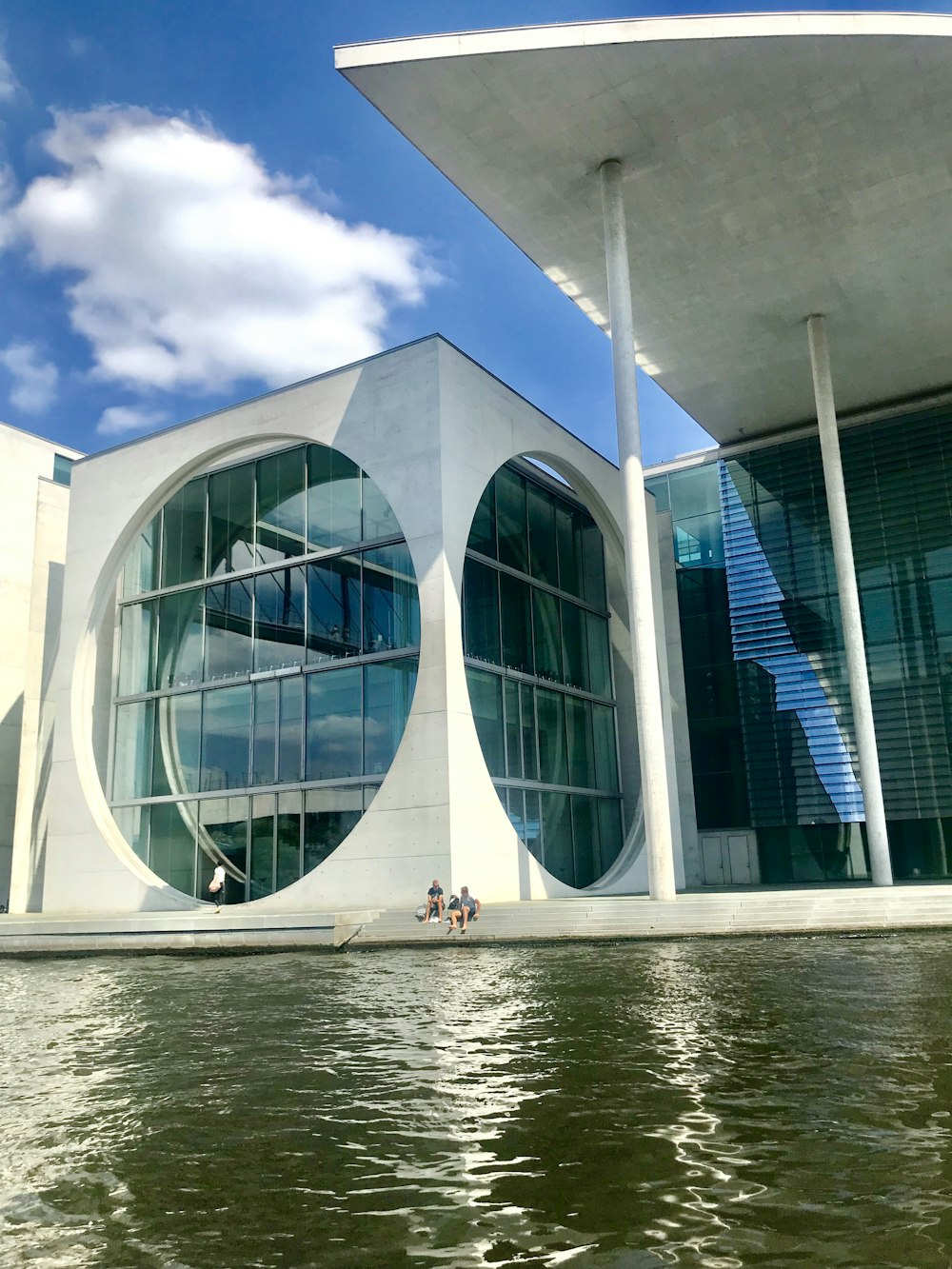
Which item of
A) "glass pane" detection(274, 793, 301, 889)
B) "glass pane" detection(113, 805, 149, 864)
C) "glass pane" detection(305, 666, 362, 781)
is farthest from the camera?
"glass pane" detection(113, 805, 149, 864)

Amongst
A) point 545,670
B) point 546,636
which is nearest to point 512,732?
point 545,670

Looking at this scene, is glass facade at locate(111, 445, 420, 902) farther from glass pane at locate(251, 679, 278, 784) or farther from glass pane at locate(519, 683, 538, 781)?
glass pane at locate(519, 683, 538, 781)

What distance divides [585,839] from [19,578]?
1724 cm

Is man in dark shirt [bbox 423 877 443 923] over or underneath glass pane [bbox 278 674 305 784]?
underneath

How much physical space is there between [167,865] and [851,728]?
16.2 meters

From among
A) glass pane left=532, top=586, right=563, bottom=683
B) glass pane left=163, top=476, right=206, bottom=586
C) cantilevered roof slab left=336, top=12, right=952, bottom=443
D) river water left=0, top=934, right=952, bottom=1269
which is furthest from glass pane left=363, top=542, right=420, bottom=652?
river water left=0, top=934, right=952, bottom=1269

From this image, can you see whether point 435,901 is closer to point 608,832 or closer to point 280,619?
point 280,619

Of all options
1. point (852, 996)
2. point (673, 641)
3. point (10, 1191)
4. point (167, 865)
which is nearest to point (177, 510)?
point (167, 865)

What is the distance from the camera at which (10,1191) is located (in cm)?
447

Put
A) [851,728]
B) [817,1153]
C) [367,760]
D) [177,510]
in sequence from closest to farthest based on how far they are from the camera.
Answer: [817,1153] → [367,760] → [177,510] → [851,728]

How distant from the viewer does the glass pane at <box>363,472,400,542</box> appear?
20734 millimetres

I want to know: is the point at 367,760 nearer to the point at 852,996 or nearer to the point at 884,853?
the point at 884,853

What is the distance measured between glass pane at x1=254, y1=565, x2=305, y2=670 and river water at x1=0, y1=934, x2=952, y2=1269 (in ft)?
38.6

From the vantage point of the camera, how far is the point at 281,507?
22.7 meters
